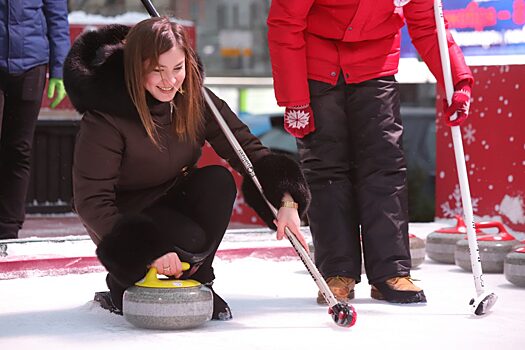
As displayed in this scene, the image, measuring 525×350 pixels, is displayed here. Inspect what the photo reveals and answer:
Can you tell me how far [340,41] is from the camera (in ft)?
10.6

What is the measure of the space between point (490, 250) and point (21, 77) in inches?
69.4

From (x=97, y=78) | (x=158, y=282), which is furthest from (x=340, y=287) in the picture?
(x=97, y=78)

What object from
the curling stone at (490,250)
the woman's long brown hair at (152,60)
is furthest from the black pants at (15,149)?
the curling stone at (490,250)

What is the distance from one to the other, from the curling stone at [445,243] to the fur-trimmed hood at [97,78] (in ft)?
5.63

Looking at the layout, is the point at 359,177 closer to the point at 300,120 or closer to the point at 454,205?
the point at 300,120

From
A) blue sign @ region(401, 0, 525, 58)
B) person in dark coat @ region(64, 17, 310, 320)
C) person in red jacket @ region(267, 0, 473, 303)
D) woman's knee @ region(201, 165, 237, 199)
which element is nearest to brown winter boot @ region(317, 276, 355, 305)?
person in red jacket @ region(267, 0, 473, 303)

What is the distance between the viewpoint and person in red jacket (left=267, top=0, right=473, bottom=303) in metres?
3.17

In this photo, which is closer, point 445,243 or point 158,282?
point 158,282

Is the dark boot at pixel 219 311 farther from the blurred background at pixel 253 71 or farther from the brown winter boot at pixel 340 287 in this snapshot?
the blurred background at pixel 253 71

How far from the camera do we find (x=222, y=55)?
7.55m

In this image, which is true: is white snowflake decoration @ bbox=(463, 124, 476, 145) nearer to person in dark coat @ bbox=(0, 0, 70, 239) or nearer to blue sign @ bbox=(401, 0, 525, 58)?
blue sign @ bbox=(401, 0, 525, 58)

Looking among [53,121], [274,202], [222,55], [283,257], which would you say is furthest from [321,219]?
[222,55]

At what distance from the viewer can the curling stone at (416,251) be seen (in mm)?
3934

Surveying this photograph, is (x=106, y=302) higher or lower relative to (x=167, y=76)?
lower
